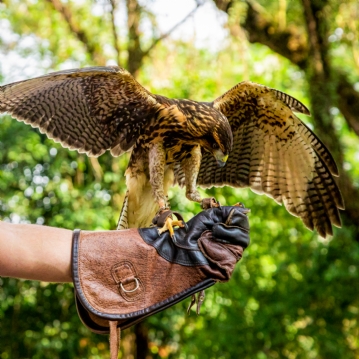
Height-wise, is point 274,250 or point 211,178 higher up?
point 211,178

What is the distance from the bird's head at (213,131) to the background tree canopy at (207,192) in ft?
7.94

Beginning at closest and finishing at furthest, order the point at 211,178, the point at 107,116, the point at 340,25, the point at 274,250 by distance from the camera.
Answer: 1. the point at 107,116
2. the point at 211,178
3. the point at 340,25
4. the point at 274,250

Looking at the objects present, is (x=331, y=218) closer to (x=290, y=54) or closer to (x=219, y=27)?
(x=219, y=27)

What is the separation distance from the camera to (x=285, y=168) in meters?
4.64

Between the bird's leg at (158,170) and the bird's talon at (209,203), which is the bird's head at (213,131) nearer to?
the bird's leg at (158,170)

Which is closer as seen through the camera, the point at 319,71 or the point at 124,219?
the point at 124,219

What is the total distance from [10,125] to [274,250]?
495 cm

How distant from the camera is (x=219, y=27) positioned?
20.3 feet

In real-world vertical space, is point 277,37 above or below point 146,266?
below

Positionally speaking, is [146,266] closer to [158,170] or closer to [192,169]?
[158,170]

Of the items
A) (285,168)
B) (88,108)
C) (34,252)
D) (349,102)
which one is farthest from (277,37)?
(34,252)

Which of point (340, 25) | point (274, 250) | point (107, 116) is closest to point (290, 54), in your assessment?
point (340, 25)

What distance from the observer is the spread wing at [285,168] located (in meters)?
4.52

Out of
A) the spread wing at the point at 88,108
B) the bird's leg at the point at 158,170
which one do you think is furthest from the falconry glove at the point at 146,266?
the spread wing at the point at 88,108
